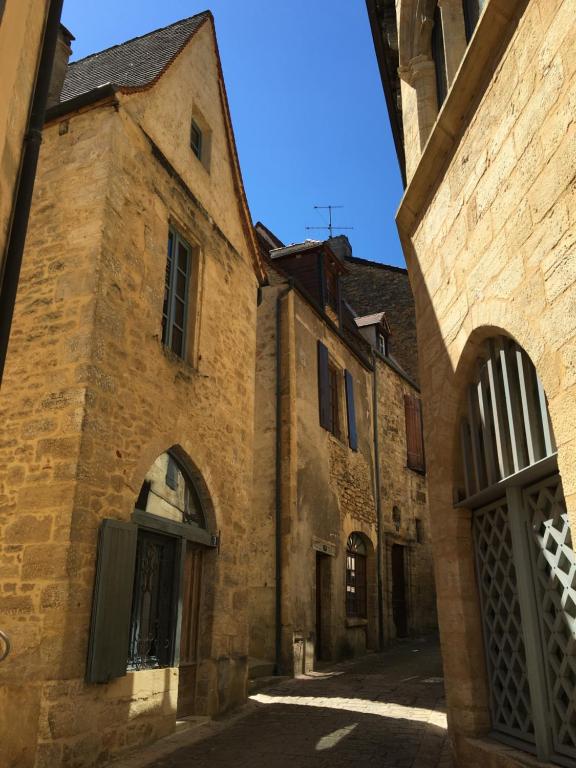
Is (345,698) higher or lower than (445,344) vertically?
lower

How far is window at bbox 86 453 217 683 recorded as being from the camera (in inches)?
204

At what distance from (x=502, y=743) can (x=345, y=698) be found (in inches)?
171

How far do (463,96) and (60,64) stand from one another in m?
6.08

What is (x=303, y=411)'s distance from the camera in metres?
11.0

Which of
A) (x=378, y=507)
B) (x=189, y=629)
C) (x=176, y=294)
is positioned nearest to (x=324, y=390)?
(x=378, y=507)

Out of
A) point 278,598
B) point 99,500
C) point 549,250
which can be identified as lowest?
point 278,598

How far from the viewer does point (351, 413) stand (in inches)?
523

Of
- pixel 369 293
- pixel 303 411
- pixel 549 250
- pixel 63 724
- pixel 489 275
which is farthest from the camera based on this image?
pixel 369 293

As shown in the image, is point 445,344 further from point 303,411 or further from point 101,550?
point 303,411

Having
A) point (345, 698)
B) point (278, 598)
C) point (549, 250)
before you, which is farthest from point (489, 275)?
point (278, 598)

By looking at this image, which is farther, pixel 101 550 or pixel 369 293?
pixel 369 293

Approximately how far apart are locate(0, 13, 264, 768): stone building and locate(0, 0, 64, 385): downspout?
72.9 inches

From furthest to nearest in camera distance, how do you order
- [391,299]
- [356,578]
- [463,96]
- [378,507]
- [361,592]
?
[391,299] < [378,507] < [361,592] < [356,578] < [463,96]

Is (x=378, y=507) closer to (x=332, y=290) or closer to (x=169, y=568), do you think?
(x=332, y=290)
